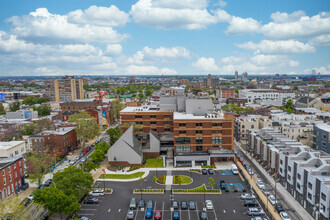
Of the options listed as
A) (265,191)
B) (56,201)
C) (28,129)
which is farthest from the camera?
(28,129)

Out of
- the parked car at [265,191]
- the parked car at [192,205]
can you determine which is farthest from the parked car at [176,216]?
the parked car at [265,191]

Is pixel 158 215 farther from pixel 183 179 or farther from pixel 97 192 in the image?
pixel 183 179

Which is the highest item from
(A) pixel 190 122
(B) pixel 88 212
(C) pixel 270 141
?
(A) pixel 190 122

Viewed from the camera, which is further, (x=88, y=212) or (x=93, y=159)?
(x=93, y=159)

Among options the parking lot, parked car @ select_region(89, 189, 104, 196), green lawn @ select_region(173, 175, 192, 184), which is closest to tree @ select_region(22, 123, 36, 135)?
the parking lot

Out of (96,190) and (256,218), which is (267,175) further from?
(96,190)

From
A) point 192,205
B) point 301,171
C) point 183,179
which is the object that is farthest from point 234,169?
point 192,205

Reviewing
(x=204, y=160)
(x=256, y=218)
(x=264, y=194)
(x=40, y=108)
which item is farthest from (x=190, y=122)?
(x=40, y=108)
